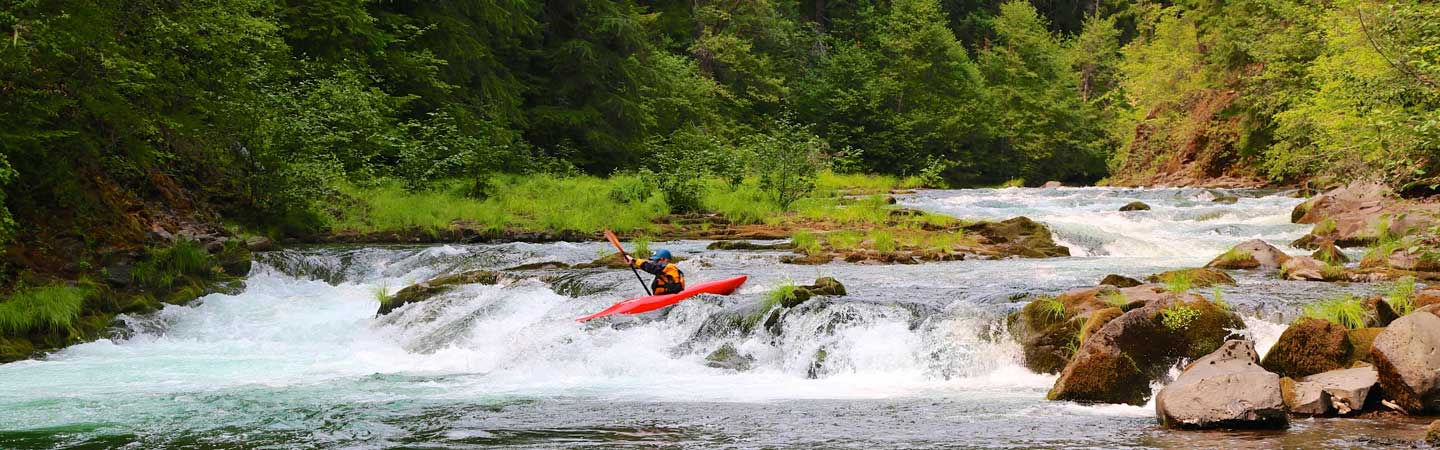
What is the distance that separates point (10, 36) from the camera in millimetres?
10391

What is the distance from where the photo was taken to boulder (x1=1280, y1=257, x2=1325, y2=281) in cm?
1165

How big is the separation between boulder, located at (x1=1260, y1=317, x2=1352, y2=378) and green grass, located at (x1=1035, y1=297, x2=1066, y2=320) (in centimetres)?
184

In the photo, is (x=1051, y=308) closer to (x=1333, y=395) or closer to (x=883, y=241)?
(x=1333, y=395)

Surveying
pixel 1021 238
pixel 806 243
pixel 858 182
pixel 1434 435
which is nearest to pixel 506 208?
pixel 806 243

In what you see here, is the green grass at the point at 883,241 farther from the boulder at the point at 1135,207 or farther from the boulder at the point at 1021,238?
the boulder at the point at 1135,207

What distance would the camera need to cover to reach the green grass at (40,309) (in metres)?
10.7

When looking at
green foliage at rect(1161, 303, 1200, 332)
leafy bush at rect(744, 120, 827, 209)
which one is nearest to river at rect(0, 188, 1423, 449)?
green foliage at rect(1161, 303, 1200, 332)

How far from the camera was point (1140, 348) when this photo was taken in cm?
777

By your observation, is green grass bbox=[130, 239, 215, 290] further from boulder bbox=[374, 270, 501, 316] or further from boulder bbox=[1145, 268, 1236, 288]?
boulder bbox=[1145, 268, 1236, 288]

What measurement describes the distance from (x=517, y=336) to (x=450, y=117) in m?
12.8

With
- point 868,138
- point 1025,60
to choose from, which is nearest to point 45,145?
point 868,138

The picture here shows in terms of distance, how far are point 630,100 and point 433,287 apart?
16.3 meters

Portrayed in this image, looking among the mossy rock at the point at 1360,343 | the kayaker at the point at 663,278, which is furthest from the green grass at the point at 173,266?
the mossy rock at the point at 1360,343

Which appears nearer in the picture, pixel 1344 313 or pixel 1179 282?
pixel 1344 313
